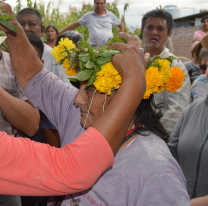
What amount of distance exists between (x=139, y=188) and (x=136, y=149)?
0.24m

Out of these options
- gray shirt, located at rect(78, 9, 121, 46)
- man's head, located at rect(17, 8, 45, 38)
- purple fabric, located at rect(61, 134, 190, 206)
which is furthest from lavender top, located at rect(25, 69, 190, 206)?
gray shirt, located at rect(78, 9, 121, 46)

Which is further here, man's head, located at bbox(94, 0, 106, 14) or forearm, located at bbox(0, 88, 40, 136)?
man's head, located at bbox(94, 0, 106, 14)

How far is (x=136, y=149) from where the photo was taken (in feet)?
5.43

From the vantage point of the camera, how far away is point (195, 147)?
237cm

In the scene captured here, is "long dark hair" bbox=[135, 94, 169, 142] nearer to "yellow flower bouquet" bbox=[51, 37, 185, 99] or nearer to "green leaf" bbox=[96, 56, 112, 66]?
"yellow flower bouquet" bbox=[51, 37, 185, 99]

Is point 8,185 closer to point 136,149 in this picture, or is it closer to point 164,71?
point 136,149

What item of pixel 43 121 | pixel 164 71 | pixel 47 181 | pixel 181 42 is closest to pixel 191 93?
pixel 43 121

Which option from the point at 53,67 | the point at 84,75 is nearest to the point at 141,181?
the point at 84,75

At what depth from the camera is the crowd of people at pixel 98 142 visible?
115 cm

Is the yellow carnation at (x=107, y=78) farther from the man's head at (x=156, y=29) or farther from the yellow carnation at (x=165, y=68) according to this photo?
the man's head at (x=156, y=29)

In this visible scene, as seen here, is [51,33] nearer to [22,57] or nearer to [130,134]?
[22,57]

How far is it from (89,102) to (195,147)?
1132mm

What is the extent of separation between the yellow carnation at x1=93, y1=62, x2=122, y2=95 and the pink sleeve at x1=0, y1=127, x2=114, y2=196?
0.44 metres

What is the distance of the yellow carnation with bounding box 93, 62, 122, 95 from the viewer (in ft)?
5.04
